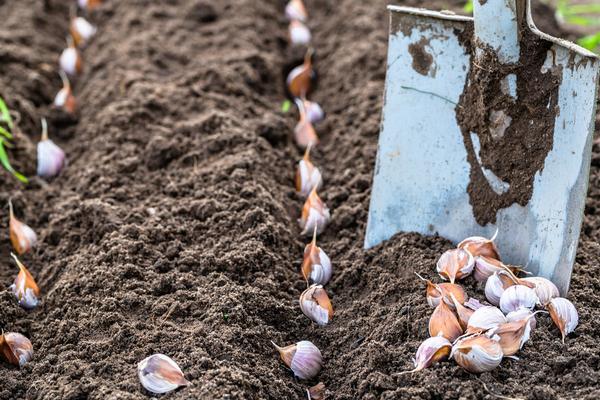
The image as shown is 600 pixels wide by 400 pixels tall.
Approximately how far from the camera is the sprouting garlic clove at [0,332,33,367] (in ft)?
6.61

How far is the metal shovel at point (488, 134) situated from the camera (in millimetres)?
1968

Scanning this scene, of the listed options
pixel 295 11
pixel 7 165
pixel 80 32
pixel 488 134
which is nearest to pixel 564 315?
pixel 488 134

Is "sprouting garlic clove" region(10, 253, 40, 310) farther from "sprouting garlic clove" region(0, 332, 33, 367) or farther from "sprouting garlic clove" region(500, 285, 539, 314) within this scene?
"sprouting garlic clove" region(500, 285, 539, 314)

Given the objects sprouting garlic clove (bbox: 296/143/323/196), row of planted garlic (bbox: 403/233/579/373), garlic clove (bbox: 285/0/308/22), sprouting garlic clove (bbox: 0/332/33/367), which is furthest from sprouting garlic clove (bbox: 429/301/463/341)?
garlic clove (bbox: 285/0/308/22)

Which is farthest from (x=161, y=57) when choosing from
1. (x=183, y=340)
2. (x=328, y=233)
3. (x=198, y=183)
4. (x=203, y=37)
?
(x=183, y=340)

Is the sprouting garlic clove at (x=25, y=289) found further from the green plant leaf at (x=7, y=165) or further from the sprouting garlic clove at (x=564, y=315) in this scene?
the sprouting garlic clove at (x=564, y=315)

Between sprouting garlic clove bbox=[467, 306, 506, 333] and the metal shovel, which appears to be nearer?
sprouting garlic clove bbox=[467, 306, 506, 333]

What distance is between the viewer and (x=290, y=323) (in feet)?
6.95

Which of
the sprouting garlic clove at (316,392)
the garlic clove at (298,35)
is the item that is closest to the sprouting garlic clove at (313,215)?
the sprouting garlic clove at (316,392)

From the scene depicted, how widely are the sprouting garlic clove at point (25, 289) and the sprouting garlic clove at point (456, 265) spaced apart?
1115mm

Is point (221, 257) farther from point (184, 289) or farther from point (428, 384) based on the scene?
point (428, 384)

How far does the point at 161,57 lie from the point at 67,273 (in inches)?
52.1

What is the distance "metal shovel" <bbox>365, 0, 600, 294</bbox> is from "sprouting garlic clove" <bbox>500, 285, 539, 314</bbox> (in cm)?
13

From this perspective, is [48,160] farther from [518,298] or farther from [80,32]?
[518,298]
